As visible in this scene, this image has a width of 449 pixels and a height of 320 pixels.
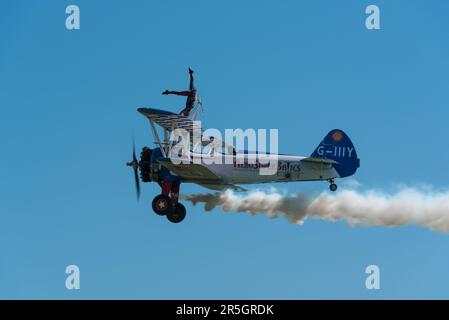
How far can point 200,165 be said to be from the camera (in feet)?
123

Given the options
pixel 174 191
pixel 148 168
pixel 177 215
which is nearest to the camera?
pixel 148 168

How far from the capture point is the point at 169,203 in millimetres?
38531

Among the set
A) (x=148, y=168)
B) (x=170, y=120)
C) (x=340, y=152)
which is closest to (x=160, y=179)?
(x=148, y=168)

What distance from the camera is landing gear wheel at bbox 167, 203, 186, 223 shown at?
38.7m

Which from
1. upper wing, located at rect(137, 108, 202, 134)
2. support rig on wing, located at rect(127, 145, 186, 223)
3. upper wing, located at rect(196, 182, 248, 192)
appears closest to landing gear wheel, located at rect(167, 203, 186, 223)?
support rig on wing, located at rect(127, 145, 186, 223)

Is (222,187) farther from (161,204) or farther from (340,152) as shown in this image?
(340,152)

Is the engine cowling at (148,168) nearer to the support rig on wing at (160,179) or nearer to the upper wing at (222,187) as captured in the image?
the support rig on wing at (160,179)

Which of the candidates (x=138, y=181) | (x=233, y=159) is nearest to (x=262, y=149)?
(x=233, y=159)

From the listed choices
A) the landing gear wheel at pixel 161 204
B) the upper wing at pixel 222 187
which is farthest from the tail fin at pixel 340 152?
the landing gear wheel at pixel 161 204

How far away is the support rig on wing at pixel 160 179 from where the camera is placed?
1511 inches

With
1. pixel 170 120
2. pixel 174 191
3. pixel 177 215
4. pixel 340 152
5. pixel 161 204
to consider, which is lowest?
pixel 177 215

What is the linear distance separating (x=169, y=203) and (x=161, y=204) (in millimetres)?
290
